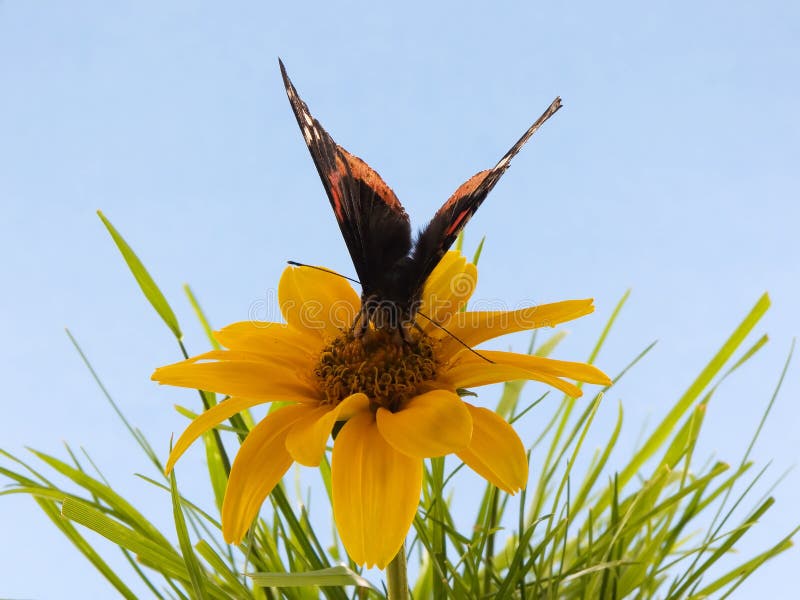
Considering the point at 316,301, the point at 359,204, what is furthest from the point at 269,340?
the point at 359,204

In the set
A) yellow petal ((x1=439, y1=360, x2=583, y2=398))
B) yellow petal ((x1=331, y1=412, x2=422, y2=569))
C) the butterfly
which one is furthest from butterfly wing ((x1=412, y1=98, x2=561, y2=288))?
yellow petal ((x1=331, y1=412, x2=422, y2=569))

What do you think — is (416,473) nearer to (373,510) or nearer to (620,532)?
(373,510)

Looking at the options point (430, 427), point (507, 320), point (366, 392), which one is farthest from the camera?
point (507, 320)

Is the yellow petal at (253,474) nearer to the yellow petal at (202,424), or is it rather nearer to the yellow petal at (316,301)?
the yellow petal at (202,424)

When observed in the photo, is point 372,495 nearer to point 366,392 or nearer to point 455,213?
point 366,392

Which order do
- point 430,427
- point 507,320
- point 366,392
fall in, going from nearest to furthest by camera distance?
point 430,427 → point 366,392 → point 507,320

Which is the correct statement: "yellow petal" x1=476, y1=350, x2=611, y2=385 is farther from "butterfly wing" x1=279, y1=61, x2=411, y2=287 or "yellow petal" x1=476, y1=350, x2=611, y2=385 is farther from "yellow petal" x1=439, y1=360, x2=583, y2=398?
"butterfly wing" x1=279, y1=61, x2=411, y2=287

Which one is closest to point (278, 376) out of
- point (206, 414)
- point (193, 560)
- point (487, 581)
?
point (206, 414)

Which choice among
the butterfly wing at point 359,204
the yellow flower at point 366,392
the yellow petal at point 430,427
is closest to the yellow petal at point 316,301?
the yellow flower at point 366,392
